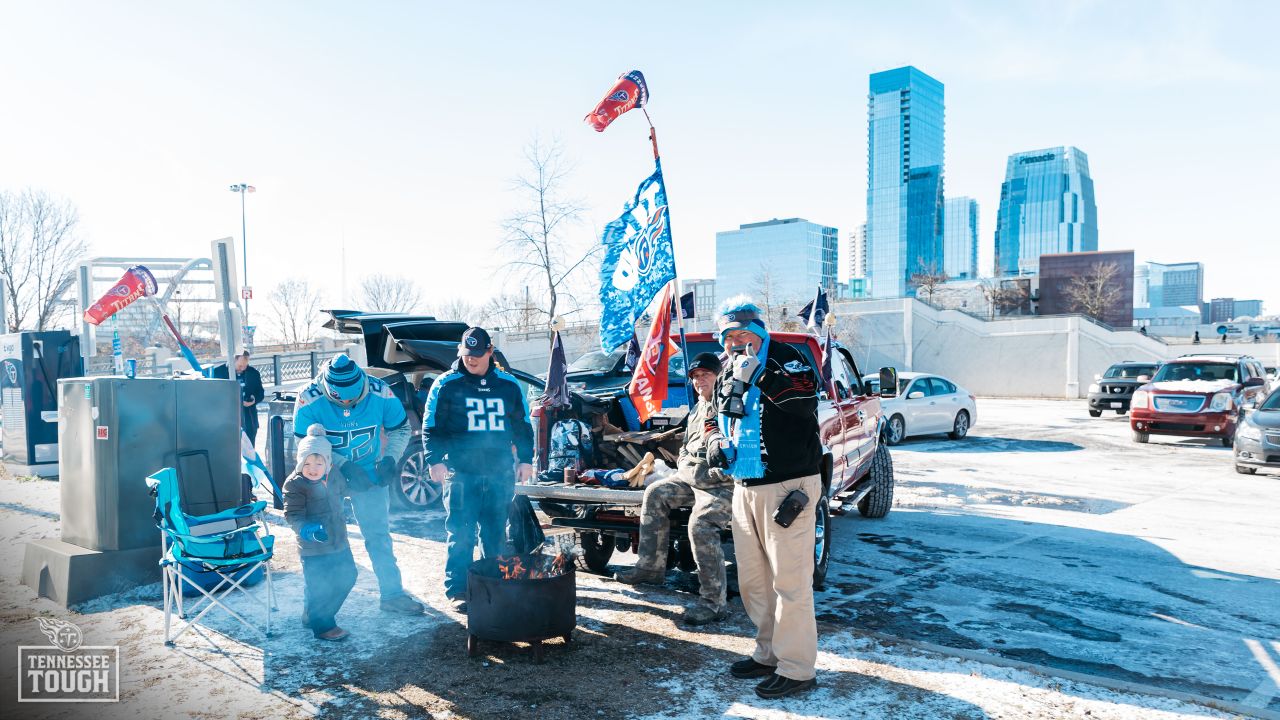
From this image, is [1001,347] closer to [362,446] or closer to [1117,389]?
[1117,389]

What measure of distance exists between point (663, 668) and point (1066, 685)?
2.18 metres

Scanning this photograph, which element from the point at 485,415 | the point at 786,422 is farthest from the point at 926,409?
the point at 786,422

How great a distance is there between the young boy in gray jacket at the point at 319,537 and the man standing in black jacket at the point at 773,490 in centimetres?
252

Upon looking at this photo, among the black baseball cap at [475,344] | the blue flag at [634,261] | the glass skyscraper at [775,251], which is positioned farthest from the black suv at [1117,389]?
the glass skyscraper at [775,251]

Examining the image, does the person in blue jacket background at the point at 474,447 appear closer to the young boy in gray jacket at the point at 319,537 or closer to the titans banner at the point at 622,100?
the young boy in gray jacket at the point at 319,537

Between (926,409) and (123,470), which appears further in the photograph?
(926,409)

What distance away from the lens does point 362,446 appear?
235 inches

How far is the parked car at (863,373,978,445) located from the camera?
1698cm

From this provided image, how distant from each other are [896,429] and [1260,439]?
6.12m

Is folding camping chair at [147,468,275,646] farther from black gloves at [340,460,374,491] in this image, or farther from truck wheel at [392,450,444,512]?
truck wheel at [392,450,444,512]

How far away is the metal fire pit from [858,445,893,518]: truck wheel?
524 centimetres

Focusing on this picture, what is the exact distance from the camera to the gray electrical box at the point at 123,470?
20.3ft

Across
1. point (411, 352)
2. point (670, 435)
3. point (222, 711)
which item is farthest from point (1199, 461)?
point (222, 711)

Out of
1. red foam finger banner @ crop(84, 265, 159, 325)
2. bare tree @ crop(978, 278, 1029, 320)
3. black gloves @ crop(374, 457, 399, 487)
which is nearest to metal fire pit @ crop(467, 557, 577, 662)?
black gloves @ crop(374, 457, 399, 487)
